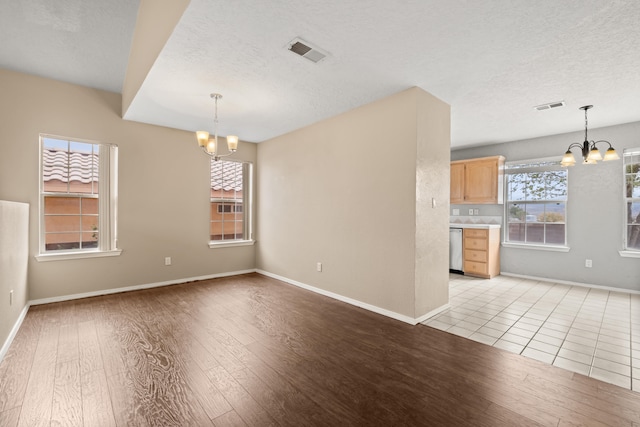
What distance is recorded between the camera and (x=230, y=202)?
5.61 m

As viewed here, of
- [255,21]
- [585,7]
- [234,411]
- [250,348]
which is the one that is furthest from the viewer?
[250,348]

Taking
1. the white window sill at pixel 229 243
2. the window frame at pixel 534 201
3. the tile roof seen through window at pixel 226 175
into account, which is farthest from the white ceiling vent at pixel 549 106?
the white window sill at pixel 229 243

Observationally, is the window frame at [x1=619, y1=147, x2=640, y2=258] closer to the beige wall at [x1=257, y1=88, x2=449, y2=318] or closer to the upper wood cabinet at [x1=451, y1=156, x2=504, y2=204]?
the upper wood cabinet at [x1=451, y1=156, x2=504, y2=204]

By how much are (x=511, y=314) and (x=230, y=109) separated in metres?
4.43

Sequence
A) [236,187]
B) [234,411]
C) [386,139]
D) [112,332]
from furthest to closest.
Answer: [236,187] < [386,139] < [112,332] < [234,411]

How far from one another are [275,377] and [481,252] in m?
4.70

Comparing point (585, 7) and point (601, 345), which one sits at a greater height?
point (585, 7)

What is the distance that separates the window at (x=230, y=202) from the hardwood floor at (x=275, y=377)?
2.32 metres

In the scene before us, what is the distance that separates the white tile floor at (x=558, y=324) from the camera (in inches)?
94.2

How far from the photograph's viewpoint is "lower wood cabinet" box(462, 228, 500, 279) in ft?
17.5

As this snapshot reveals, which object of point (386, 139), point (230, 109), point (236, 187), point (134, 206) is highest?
point (230, 109)

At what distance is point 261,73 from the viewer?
2.90m

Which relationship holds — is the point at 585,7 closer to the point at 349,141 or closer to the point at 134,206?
the point at 349,141

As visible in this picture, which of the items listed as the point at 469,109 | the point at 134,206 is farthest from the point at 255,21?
the point at 134,206
